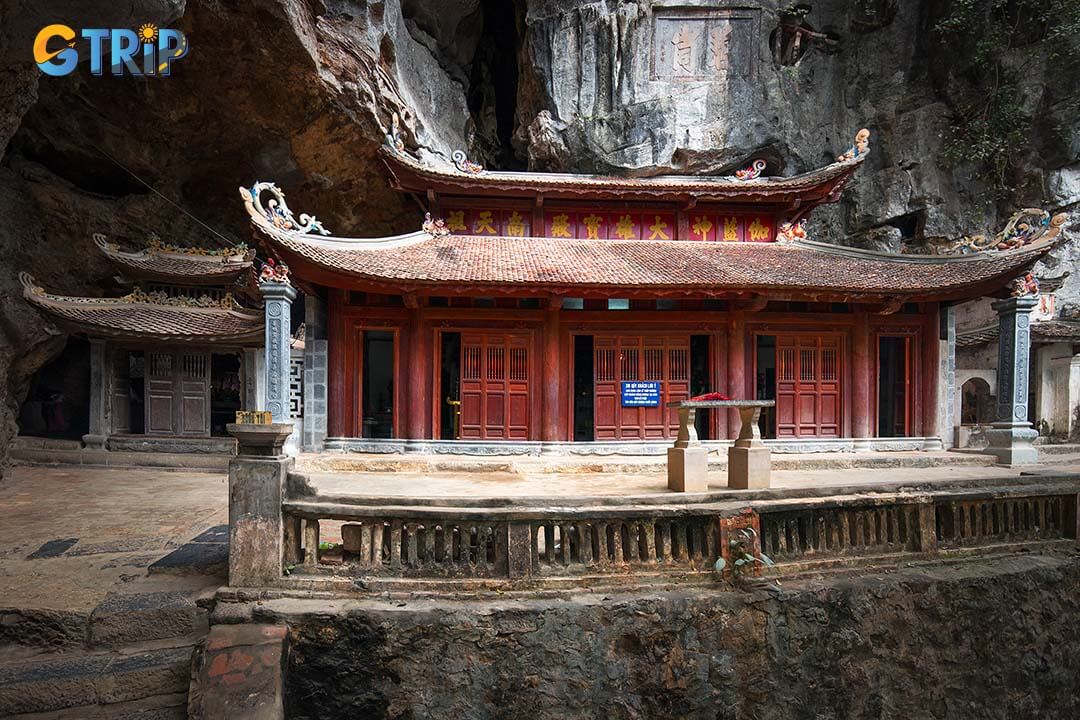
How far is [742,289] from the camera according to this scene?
1060 cm

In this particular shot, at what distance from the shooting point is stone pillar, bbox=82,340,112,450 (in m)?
13.7

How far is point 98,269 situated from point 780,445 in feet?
65.4

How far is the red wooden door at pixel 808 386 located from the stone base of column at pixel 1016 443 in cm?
289

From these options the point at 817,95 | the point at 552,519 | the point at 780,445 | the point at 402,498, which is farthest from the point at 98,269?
the point at 817,95

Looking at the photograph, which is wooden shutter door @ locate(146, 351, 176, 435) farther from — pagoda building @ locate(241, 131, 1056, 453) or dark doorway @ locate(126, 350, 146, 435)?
pagoda building @ locate(241, 131, 1056, 453)

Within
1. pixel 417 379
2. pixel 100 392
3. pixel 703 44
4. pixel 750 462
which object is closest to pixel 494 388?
pixel 417 379

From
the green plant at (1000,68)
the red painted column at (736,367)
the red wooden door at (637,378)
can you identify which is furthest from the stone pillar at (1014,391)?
the green plant at (1000,68)

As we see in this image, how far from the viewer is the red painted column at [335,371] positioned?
11297 mm

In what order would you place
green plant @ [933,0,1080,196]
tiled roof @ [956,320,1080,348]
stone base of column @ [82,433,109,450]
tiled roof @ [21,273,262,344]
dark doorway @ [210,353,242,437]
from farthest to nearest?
1. green plant @ [933,0,1080,196]
2. dark doorway @ [210,353,242,437]
3. tiled roof @ [956,320,1080,348]
4. stone base of column @ [82,433,109,450]
5. tiled roof @ [21,273,262,344]

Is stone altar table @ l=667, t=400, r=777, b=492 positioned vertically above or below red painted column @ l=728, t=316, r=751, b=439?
below

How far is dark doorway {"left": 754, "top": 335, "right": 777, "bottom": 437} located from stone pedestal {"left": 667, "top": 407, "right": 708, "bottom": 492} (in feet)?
19.3

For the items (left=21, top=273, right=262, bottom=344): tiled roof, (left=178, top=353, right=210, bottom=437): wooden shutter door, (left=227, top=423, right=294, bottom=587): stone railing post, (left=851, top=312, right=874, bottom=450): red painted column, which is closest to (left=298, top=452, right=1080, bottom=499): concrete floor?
(left=851, top=312, right=874, bottom=450): red painted column

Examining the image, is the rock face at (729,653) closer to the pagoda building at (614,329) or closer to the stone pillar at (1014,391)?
the stone pillar at (1014,391)

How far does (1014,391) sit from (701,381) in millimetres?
5986
